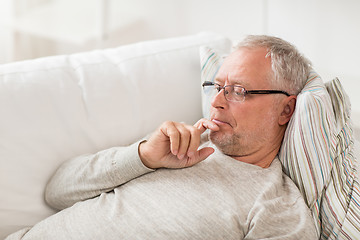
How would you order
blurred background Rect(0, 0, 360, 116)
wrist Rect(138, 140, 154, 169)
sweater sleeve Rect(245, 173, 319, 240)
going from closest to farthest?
sweater sleeve Rect(245, 173, 319, 240) < wrist Rect(138, 140, 154, 169) < blurred background Rect(0, 0, 360, 116)

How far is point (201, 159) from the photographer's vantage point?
130cm

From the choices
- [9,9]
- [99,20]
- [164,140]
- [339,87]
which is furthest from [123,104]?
[9,9]

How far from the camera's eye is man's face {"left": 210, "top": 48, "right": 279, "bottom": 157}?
133 cm

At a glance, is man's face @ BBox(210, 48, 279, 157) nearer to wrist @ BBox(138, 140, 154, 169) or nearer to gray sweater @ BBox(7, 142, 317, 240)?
gray sweater @ BBox(7, 142, 317, 240)

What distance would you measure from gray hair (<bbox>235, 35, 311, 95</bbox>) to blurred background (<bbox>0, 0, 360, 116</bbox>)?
0.59 meters

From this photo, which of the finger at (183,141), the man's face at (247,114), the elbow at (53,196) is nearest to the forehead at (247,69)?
the man's face at (247,114)

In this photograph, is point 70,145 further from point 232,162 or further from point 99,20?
point 99,20

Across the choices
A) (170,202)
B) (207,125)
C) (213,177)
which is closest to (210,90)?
(207,125)

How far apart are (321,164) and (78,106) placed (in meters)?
0.75

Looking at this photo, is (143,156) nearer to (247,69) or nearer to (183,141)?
(183,141)

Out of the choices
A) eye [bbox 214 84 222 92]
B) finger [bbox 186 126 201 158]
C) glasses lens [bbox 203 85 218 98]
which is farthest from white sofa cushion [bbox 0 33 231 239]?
finger [bbox 186 126 201 158]

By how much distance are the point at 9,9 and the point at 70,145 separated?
1996 mm

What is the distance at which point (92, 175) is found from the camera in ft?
4.35

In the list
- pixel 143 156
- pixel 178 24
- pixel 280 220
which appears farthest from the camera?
pixel 178 24
